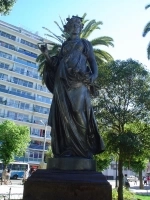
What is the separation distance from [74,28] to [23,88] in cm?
5467

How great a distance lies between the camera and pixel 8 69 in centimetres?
5769

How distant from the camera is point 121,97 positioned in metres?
21.1

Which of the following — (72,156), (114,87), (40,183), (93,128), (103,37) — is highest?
(103,37)

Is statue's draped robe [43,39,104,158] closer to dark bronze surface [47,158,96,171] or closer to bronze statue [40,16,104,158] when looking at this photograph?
bronze statue [40,16,104,158]

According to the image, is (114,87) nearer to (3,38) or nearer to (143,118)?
(143,118)

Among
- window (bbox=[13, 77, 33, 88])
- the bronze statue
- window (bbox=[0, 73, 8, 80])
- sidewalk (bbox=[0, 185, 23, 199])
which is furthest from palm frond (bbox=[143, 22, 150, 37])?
window (bbox=[13, 77, 33, 88])

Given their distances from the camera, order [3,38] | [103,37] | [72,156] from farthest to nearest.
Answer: [3,38] → [103,37] → [72,156]

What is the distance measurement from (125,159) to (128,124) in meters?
2.48

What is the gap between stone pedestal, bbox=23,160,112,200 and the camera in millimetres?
4512

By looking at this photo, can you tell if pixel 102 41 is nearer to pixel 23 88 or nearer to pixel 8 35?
pixel 23 88

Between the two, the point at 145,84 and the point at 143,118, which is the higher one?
the point at 145,84

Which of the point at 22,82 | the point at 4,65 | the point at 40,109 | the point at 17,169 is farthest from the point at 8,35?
the point at 17,169

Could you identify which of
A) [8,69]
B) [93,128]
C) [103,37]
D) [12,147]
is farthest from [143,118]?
[8,69]

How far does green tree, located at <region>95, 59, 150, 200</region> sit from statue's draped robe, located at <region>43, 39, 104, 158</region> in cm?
1479
